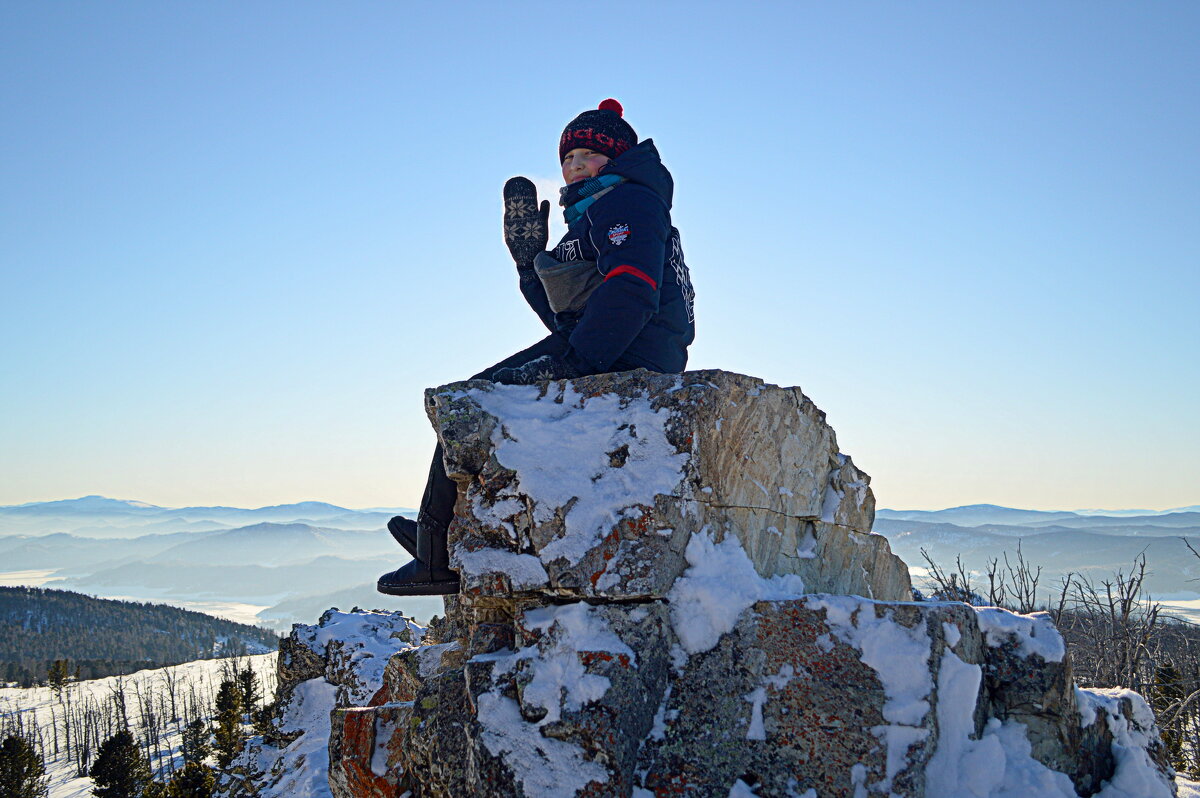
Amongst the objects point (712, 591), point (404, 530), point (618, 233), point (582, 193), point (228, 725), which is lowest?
point (228, 725)

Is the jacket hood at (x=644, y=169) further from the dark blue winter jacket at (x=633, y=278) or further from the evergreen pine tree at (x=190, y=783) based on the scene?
the evergreen pine tree at (x=190, y=783)

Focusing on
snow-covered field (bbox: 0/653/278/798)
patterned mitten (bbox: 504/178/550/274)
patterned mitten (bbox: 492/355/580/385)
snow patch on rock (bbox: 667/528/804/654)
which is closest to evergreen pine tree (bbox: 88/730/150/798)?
snow-covered field (bbox: 0/653/278/798)

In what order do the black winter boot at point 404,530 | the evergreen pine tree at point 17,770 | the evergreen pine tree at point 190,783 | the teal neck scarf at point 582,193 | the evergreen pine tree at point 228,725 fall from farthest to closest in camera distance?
the evergreen pine tree at point 228,725 → the evergreen pine tree at point 17,770 → the evergreen pine tree at point 190,783 → the black winter boot at point 404,530 → the teal neck scarf at point 582,193

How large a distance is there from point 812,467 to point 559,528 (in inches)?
73.8

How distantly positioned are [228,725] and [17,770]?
11416 millimetres

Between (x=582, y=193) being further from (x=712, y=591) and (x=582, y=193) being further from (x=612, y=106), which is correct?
(x=712, y=591)

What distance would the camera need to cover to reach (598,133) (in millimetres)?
5695

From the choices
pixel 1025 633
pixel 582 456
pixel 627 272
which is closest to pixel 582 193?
pixel 627 272

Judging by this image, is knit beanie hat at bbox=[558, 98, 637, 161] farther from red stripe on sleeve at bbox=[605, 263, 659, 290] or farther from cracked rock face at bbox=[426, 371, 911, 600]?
cracked rock face at bbox=[426, 371, 911, 600]

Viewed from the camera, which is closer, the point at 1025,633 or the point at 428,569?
the point at 1025,633

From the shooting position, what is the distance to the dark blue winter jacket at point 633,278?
4.80m

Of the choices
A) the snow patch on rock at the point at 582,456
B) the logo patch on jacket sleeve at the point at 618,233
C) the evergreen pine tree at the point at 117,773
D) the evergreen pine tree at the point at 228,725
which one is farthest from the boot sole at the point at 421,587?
the evergreen pine tree at the point at 117,773

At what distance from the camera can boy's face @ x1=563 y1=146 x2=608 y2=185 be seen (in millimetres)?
5684

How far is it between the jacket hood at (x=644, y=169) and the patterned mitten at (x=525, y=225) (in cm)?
102
